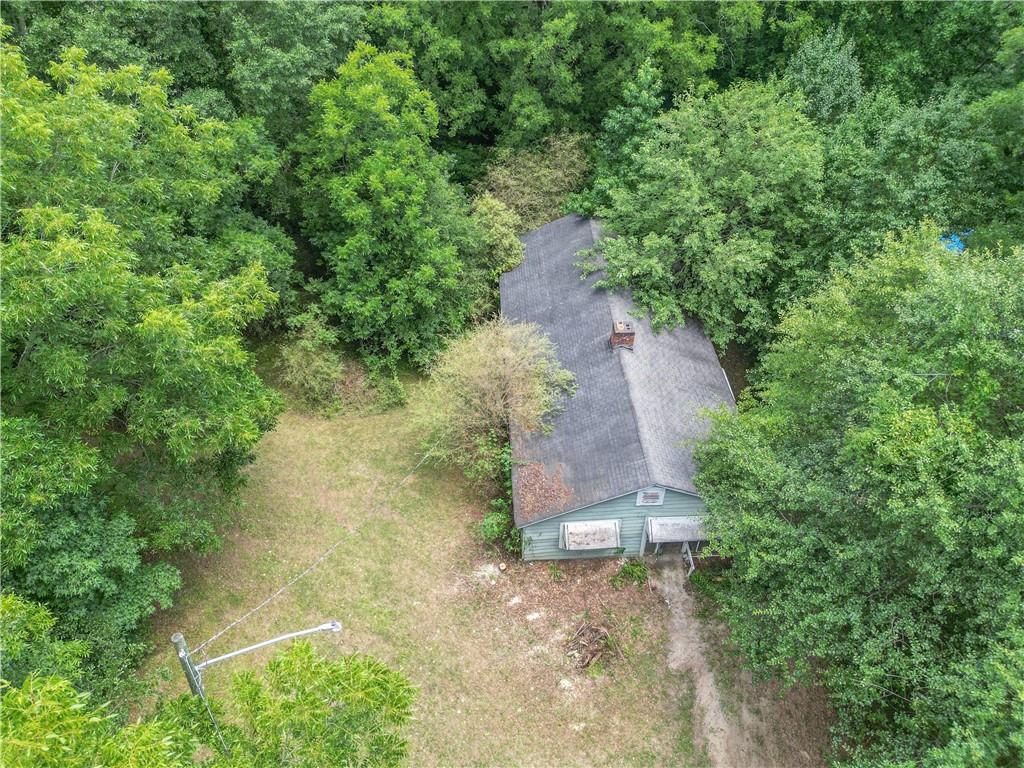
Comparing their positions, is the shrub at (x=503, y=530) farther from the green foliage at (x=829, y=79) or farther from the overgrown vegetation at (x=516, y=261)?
the green foliage at (x=829, y=79)

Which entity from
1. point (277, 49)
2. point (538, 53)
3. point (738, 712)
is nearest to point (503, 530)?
point (738, 712)

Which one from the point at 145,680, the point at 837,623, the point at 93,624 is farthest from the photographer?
the point at 145,680

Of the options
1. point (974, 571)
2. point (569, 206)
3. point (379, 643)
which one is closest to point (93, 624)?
point (379, 643)

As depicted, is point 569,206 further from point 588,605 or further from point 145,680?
point 145,680

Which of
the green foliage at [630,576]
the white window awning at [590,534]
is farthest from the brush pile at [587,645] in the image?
the white window awning at [590,534]

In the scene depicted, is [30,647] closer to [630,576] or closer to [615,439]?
[615,439]
